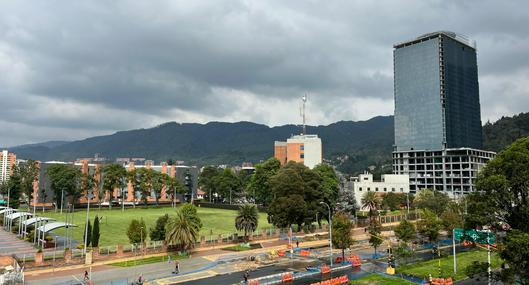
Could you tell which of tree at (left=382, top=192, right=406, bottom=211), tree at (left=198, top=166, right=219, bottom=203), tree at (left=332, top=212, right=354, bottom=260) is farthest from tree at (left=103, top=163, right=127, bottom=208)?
tree at (left=332, top=212, right=354, bottom=260)

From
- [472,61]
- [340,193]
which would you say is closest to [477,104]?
[472,61]

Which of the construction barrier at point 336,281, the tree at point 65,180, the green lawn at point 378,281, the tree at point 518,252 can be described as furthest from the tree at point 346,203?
the tree at point 65,180

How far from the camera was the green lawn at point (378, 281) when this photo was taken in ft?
120

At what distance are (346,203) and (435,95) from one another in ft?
314

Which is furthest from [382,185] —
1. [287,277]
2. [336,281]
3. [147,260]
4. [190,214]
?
[336,281]

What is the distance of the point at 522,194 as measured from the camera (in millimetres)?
25984

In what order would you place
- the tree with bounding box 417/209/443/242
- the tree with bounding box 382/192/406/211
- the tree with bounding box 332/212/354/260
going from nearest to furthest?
the tree with bounding box 332/212/354/260 < the tree with bounding box 417/209/443/242 < the tree with bounding box 382/192/406/211

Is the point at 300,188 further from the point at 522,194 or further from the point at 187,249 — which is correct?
the point at 522,194

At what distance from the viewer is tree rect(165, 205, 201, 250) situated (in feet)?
165

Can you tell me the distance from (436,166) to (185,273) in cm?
13828

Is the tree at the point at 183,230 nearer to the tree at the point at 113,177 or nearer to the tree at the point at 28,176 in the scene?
the tree at the point at 113,177

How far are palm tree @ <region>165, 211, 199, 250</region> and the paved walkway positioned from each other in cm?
1680

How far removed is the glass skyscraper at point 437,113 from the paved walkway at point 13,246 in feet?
454

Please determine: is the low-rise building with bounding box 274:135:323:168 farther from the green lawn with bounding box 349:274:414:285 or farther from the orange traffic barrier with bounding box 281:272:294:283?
the orange traffic barrier with bounding box 281:272:294:283
